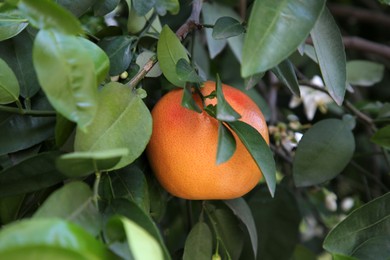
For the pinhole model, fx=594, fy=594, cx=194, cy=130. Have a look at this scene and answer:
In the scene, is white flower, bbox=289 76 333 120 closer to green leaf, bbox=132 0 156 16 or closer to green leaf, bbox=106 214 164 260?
green leaf, bbox=132 0 156 16

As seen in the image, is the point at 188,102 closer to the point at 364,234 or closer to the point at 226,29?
the point at 226,29

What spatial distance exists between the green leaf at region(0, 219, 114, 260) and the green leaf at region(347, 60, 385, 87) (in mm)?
829

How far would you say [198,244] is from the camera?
683 millimetres

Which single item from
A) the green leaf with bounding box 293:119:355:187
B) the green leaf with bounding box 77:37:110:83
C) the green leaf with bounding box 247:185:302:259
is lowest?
the green leaf with bounding box 247:185:302:259

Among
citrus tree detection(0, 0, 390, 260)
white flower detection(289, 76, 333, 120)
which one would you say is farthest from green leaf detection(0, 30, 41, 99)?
white flower detection(289, 76, 333, 120)

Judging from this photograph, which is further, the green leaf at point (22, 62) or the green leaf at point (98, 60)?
the green leaf at point (22, 62)

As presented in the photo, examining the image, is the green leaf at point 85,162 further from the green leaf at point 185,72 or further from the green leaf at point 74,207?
the green leaf at point 185,72

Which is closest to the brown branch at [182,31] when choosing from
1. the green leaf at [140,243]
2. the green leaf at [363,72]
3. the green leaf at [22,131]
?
the green leaf at [22,131]

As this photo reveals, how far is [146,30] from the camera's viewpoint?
0.72 meters

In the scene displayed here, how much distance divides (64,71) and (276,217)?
0.63m

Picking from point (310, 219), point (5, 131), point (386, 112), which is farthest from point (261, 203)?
point (310, 219)

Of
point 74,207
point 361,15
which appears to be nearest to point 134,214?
point 74,207

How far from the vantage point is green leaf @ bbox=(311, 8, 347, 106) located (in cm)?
62

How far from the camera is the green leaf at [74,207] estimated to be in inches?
17.8
